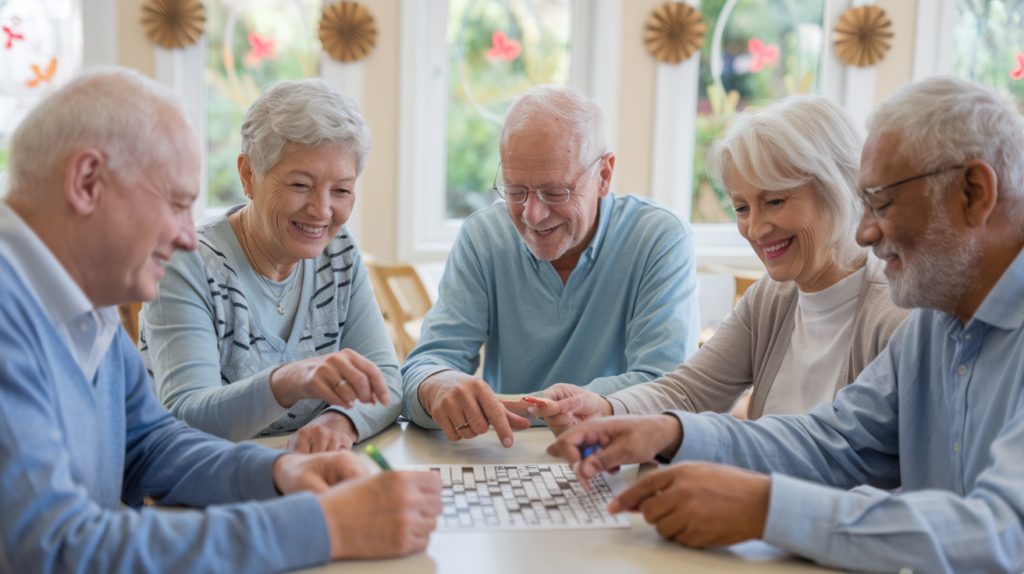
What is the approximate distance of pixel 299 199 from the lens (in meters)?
1.54

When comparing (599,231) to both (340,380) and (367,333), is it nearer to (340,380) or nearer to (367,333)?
(367,333)

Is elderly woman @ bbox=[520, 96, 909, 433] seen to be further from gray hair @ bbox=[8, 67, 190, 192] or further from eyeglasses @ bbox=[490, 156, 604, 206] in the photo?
gray hair @ bbox=[8, 67, 190, 192]

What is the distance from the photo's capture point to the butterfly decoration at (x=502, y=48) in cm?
435

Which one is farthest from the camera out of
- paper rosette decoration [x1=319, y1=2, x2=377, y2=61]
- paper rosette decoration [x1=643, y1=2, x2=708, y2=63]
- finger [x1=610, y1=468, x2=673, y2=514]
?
paper rosette decoration [x1=643, y1=2, x2=708, y2=63]

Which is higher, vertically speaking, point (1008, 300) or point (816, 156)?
point (816, 156)

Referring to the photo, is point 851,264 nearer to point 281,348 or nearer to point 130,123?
point 281,348

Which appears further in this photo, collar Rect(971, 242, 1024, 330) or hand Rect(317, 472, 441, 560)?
collar Rect(971, 242, 1024, 330)

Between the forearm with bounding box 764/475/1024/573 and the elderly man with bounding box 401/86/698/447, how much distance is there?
78 cm

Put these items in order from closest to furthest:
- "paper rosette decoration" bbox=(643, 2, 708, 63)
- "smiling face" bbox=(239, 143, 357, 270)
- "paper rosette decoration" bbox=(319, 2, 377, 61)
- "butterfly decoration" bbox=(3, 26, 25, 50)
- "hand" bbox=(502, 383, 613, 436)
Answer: "hand" bbox=(502, 383, 613, 436), "smiling face" bbox=(239, 143, 357, 270), "butterfly decoration" bbox=(3, 26, 25, 50), "paper rosette decoration" bbox=(319, 2, 377, 61), "paper rosette decoration" bbox=(643, 2, 708, 63)

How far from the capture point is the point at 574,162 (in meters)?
1.83

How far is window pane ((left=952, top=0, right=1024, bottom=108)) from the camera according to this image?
4562 mm

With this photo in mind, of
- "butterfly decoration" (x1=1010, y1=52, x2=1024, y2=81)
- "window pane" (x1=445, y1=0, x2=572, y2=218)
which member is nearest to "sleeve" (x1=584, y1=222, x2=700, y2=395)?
"window pane" (x1=445, y1=0, x2=572, y2=218)

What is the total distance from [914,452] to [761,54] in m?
3.83

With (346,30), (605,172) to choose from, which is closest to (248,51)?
(346,30)
